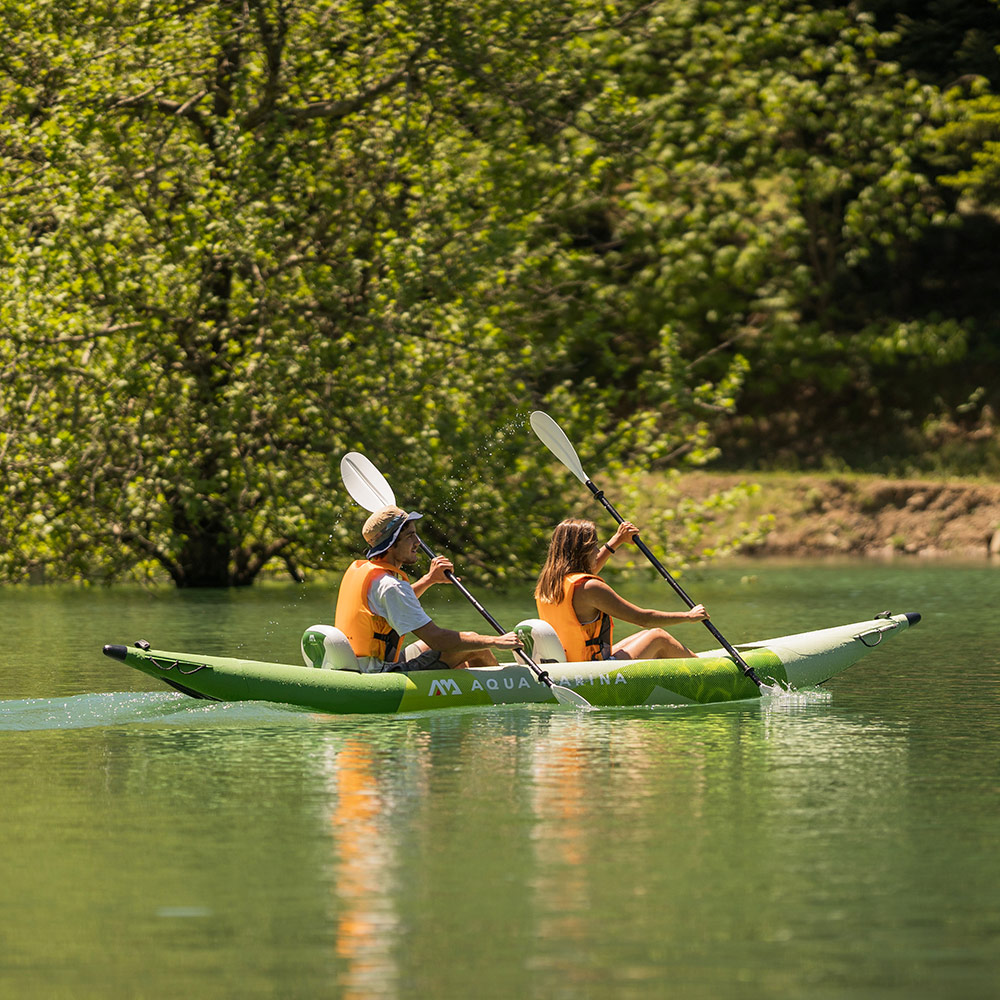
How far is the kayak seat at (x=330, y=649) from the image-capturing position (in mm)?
11031

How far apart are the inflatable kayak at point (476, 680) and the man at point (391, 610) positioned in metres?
0.19

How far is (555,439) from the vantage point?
47.9 ft

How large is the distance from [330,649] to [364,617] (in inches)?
10.7

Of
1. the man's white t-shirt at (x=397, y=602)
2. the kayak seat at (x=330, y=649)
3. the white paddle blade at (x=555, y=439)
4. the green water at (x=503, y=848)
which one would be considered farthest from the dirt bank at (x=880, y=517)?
the man's white t-shirt at (x=397, y=602)

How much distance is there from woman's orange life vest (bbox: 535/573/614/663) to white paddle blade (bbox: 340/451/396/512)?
1906mm

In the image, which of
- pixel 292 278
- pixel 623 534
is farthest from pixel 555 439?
pixel 292 278

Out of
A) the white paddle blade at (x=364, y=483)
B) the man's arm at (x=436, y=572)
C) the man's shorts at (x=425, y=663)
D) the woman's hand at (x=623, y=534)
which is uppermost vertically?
the white paddle blade at (x=364, y=483)

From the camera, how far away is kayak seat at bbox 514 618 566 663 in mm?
11500

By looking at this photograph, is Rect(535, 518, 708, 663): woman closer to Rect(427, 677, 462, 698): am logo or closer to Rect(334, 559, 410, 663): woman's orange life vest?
Rect(427, 677, 462, 698): am logo

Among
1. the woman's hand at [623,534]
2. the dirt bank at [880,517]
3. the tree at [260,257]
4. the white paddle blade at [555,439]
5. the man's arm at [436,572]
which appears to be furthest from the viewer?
the dirt bank at [880,517]

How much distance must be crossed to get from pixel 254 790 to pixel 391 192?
13.9 metres

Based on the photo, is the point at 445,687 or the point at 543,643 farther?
the point at 543,643

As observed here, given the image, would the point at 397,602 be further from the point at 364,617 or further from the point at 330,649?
the point at 330,649

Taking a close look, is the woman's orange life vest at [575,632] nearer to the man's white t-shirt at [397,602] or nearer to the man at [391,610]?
the man at [391,610]
